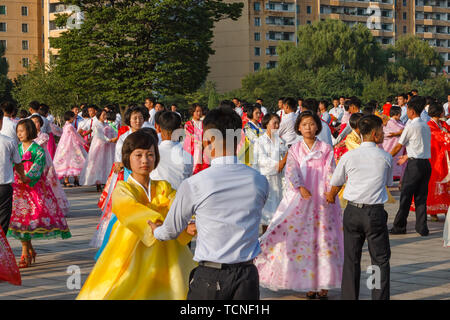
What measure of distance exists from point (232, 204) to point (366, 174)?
8.77 feet

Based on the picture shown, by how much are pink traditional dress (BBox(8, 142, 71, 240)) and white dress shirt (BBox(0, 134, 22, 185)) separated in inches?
26.9

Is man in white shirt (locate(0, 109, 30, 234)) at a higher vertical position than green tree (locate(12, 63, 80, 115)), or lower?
lower

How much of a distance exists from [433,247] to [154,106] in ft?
37.1

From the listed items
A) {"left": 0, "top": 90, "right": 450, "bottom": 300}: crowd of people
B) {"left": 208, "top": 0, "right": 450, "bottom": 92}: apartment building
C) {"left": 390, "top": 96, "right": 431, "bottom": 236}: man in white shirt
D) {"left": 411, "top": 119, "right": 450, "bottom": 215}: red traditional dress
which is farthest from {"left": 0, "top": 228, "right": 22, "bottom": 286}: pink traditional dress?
{"left": 208, "top": 0, "right": 450, "bottom": 92}: apartment building

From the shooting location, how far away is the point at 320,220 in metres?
7.71

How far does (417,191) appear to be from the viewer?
36.9ft

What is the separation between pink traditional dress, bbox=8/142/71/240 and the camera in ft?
30.7

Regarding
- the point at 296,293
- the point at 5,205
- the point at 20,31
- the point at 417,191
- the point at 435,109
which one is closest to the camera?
the point at 296,293

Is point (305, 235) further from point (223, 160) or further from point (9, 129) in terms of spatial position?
point (9, 129)

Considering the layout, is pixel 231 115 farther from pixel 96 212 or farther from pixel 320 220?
pixel 96 212


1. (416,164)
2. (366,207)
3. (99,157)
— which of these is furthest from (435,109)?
(99,157)

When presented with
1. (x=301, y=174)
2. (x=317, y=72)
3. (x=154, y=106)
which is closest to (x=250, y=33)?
(x=317, y=72)

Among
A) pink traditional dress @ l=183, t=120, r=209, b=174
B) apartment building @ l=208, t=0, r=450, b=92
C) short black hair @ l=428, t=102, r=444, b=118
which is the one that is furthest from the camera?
apartment building @ l=208, t=0, r=450, b=92

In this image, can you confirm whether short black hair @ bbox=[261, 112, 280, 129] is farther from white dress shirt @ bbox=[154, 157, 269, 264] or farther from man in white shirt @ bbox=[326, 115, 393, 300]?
white dress shirt @ bbox=[154, 157, 269, 264]
